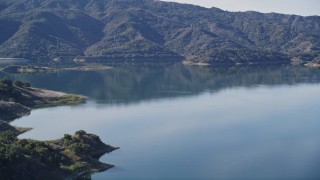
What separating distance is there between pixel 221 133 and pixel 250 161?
17061 millimetres

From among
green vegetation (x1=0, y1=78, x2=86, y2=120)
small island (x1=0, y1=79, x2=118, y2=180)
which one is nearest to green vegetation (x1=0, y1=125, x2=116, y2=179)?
small island (x1=0, y1=79, x2=118, y2=180)

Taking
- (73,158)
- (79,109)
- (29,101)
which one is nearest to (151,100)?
(79,109)

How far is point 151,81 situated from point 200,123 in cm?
7384

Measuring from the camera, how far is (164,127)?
80438 mm

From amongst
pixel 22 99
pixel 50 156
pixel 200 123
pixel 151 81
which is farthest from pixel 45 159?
pixel 151 81

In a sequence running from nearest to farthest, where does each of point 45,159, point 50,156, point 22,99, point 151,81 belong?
point 45,159 < point 50,156 < point 22,99 < point 151,81

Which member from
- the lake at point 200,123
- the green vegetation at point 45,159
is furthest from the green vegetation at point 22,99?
the green vegetation at point 45,159

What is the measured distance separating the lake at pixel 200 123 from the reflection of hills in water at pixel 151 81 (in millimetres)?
334

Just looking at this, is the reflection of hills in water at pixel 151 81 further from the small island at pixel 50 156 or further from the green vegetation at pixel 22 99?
the small island at pixel 50 156

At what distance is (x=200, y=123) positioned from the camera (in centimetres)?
8494

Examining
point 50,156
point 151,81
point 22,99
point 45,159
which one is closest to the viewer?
point 45,159

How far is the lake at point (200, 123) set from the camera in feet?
187

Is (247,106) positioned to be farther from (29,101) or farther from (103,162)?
(103,162)

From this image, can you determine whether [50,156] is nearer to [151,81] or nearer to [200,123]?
[200,123]
